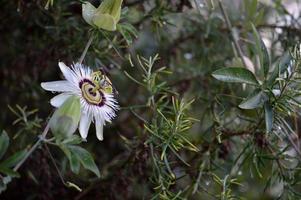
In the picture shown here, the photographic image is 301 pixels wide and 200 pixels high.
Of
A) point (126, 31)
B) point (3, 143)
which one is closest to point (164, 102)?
point (126, 31)

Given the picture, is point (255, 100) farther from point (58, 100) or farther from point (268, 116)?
point (58, 100)

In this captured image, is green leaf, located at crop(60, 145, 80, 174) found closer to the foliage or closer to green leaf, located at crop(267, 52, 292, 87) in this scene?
the foliage

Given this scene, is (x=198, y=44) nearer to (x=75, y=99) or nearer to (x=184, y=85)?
(x=184, y=85)

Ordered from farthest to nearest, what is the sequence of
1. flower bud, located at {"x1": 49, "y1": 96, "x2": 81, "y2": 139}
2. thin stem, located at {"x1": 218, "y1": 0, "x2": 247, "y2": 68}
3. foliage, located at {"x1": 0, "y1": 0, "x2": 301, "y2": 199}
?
thin stem, located at {"x1": 218, "y1": 0, "x2": 247, "y2": 68} → foliage, located at {"x1": 0, "y1": 0, "x2": 301, "y2": 199} → flower bud, located at {"x1": 49, "y1": 96, "x2": 81, "y2": 139}

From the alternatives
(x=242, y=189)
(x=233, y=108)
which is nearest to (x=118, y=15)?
(x=233, y=108)

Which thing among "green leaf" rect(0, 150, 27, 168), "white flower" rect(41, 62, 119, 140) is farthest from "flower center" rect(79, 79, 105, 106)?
"green leaf" rect(0, 150, 27, 168)
